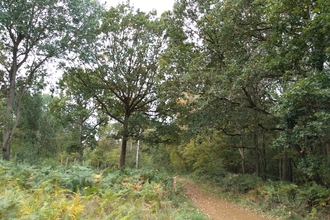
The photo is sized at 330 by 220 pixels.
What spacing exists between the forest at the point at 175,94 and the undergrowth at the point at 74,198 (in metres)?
0.04

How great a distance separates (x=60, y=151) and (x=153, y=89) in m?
16.8

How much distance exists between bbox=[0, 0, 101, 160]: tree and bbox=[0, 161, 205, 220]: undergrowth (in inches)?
224

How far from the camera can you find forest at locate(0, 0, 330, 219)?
6539 millimetres

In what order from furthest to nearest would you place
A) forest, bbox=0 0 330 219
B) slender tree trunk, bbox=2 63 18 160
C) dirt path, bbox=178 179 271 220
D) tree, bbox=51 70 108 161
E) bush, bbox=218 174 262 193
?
tree, bbox=51 70 108 161 < bush, bbox=218 174 262 193 < slender tree trunk, bbox=2 63 18 160 < dirt path, bbox=178 179 271 220 < forest, bbox=0 0 330 219

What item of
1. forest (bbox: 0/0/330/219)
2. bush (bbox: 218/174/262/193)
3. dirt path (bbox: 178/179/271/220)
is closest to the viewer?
forest (bbox: 0/0/330/219)

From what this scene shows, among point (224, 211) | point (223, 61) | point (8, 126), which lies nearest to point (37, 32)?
point (8, 126)

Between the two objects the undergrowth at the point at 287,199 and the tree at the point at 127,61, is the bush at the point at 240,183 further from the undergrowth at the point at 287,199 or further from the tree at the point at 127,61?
the tree at the point at 127,61

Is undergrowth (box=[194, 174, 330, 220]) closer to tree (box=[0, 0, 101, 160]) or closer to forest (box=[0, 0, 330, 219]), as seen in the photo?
forest (box=[0, 0, 330, 219])

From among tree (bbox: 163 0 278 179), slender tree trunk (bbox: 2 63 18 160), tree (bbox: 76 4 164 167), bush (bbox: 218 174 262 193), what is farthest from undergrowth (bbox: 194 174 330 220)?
slender tree trunk (bbox: 2 63 18 160)

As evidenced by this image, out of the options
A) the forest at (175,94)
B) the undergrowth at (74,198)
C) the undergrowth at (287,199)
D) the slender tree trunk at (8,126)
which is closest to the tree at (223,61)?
the forest at (175,94)

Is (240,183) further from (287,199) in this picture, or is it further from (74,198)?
(74,198)

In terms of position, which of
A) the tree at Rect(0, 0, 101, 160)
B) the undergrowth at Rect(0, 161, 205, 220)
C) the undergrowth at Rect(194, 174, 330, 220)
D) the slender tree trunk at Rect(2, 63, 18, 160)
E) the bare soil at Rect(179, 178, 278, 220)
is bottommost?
the bare soil at Rect(179, 178, 278, 220)

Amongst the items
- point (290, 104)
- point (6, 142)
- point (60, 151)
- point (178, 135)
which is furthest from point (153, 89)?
point (60, 151)

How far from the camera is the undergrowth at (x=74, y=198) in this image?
12.4 ft
